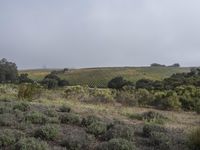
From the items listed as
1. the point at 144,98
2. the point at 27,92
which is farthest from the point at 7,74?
the point at 27,92

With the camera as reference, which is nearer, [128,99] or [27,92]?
[27,92]

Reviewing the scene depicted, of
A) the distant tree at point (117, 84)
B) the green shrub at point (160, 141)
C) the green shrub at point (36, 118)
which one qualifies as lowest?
the distant tree at point (117, 84)

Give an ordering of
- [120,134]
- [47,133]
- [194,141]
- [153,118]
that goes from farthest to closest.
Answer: [153,118], [120,134], [47,133], [194,141]

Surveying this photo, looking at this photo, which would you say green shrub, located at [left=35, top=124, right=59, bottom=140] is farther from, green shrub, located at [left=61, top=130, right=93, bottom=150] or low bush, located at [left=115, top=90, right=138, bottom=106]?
low bush, located at [left=115, top=90, right=138, bottom=106]

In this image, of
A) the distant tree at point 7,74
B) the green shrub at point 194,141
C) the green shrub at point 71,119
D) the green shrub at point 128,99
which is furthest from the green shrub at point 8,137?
the distant tree at point 7,74

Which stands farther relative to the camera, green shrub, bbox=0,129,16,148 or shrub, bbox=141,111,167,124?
shrub, bbox=141,111,167,124

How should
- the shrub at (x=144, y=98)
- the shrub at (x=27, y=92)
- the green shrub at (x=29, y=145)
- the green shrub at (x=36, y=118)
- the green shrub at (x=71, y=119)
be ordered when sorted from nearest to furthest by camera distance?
the green shrub at (x=29, y=145) < the green shrub at (x=36, y=118) < the green shrub at (x=71, y=119) < the shrub at (x=27, y=92) < the shrub at (x=144, y=98)

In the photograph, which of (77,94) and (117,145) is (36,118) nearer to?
(117,145)

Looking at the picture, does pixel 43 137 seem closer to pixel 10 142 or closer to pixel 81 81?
pixel 10 142

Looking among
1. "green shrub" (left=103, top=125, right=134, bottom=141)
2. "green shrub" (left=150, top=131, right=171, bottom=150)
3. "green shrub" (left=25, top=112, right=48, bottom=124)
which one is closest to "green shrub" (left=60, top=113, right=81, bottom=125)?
"green shrub" (left=25, top=112, right=48, bottom=124)

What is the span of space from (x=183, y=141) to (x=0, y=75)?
60.5 m

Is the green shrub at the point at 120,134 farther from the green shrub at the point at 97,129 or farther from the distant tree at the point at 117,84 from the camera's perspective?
the distant tree at the point at 117,84

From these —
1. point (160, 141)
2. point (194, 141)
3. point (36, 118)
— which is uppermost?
point (36, 118)

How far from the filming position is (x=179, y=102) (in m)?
29.3
